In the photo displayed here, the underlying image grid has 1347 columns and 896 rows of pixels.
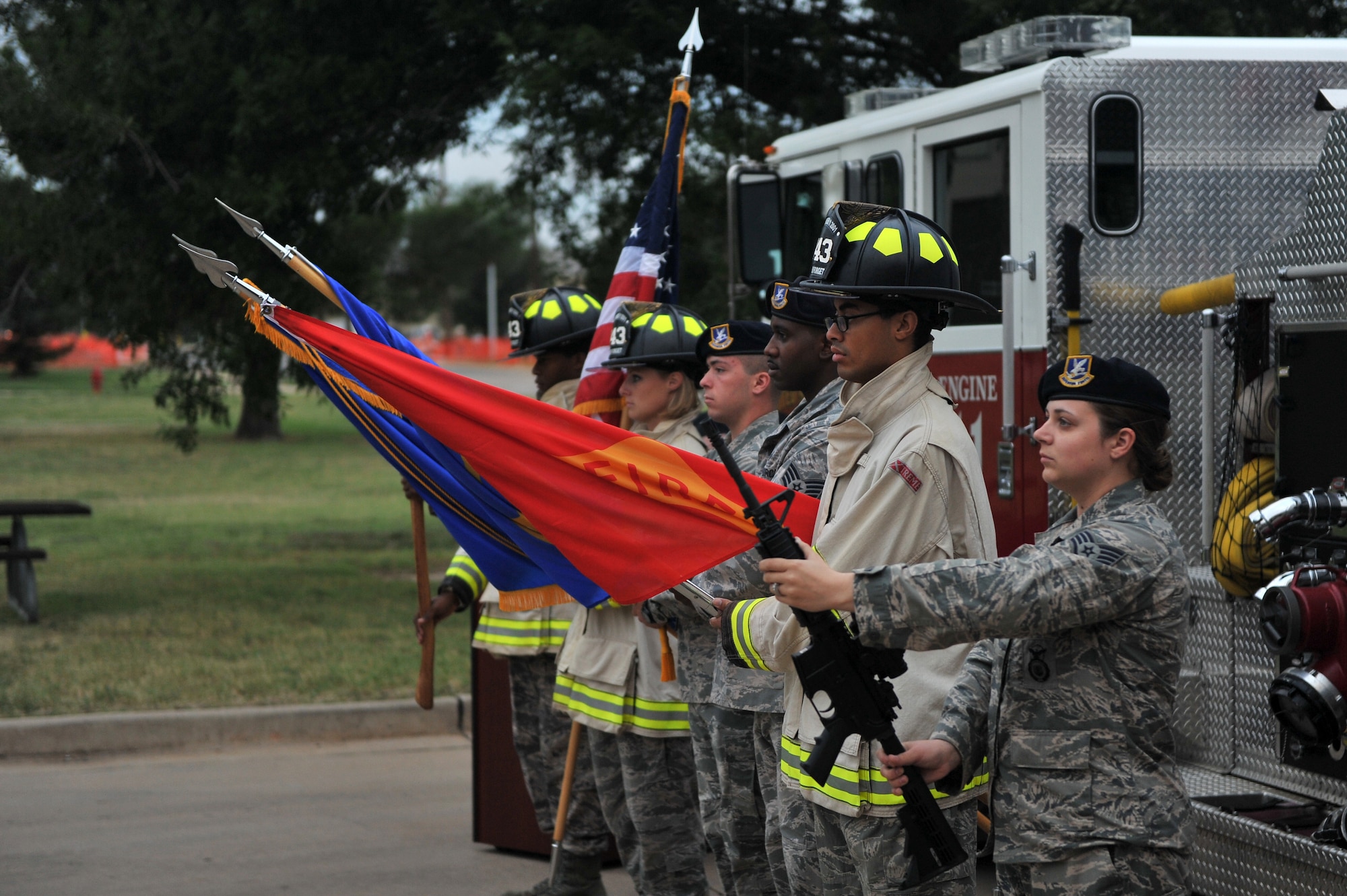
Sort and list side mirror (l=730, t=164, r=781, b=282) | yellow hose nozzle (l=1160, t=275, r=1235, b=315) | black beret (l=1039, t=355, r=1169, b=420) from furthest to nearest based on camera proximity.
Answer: side mirror (l=730, t=164, r=781, b=282) → yellow hose nozzle (l=1160, t=275, r=1235, b=315) → black beret (l=1039, t=355, r=1169, b=420)

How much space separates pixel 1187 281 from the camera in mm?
5367

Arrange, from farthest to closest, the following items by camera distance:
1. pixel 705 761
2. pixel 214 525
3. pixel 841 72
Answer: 1. pixel 214 525
2. pixel 841 72
3. pixel 705 761

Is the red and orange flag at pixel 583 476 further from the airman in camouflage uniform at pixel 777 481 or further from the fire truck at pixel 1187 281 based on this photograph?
the fire truck at pixel 1187 281

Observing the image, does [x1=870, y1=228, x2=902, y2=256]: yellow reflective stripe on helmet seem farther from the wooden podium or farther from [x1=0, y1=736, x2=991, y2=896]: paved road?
[x1=0, y1=736, x2=991, y2=896]: paved road

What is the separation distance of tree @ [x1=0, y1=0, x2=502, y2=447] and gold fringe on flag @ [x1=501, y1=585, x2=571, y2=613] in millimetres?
6029

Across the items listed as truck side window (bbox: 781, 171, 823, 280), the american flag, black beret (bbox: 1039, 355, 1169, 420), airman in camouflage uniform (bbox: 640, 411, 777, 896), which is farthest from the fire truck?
black beret (bbox: 1039, 355, 1169, 420)

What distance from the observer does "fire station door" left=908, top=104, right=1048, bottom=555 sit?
17.2 ft

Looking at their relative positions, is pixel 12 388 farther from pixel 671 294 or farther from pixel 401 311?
pixel 671 294

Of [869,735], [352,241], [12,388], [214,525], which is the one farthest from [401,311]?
[869,735]

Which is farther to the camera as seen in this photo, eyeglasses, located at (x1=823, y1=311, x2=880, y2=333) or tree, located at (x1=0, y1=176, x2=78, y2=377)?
tree, located at (x1=0, y1=176, x2=78, y2=377)

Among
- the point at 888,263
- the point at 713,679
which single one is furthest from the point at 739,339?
the point at 888,263

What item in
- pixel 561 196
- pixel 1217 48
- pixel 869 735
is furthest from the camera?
pixel 561 196

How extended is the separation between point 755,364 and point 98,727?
509 centimetres

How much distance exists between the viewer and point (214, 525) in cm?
1736
